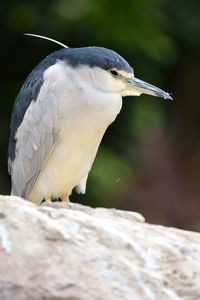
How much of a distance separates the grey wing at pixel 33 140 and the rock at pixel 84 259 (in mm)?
1357

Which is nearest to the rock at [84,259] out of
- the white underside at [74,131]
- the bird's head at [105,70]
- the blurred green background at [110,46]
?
the white underside at [74,131]

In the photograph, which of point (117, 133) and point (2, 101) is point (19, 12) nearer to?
point (2, 101)

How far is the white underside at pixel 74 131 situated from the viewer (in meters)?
5.15

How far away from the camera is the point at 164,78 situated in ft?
31.9

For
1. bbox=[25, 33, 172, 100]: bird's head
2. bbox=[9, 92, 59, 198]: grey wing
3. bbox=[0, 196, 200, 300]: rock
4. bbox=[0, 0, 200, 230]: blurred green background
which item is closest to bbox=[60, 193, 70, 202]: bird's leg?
bbox=[9, 92, 59, 198]: grey wing

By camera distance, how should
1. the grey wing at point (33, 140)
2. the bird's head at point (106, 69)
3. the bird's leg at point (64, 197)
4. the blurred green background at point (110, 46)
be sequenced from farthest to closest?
the blurred green background at point (110, 46) < the bird's leg at point (64, 197) < the grey wing at point (33, 140) < the bird's head at point (106, 69)

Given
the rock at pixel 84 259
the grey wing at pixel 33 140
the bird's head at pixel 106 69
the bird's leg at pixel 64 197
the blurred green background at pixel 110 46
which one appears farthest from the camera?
the blurred green background at pixel 110 46

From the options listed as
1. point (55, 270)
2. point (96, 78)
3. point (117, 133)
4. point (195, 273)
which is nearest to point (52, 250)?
point (55, 270)

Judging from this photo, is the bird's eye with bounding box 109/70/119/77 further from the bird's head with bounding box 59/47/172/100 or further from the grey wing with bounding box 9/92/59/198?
the grey wing with bounding box 9/92/59/198

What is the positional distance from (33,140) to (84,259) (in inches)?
77.6

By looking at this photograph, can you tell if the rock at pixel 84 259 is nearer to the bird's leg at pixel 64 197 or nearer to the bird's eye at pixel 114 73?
the bird's eye at pixel 114 73

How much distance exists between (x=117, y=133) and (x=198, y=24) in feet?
7.28

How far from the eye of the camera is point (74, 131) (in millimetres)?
5219

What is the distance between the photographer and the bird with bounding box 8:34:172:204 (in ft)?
16.9
